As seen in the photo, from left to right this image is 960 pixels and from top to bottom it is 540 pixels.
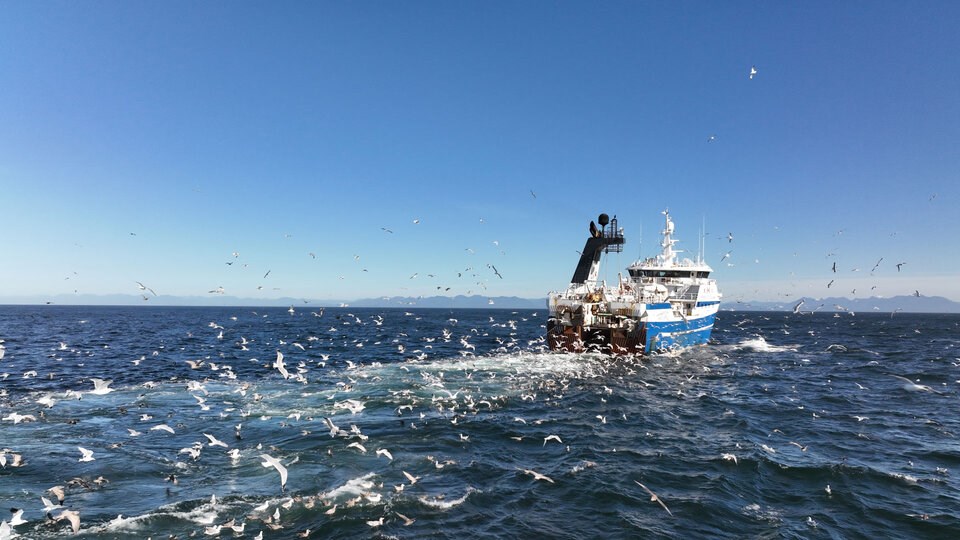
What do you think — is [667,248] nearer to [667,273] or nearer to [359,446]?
[667,273]

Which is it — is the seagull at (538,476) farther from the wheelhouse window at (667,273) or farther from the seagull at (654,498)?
the wheelhouse window at (667,273)

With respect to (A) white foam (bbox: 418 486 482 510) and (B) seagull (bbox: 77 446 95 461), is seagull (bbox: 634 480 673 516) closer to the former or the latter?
(A) white foam (bbox: 418 486 482 510)

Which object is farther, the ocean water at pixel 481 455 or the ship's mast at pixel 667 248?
the ship's mast at pixel 667 248

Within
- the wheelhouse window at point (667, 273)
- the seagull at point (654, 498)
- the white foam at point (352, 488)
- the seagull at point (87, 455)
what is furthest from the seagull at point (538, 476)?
the wheelhouse window at point (667, 273)

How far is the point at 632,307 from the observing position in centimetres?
4197

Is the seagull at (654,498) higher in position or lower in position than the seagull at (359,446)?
lower

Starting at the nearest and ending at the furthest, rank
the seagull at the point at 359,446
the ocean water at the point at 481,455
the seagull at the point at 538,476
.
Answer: the ocean water at the point at 481,455
the seagull at the point at 538,476
the seagull at the point at 359,446

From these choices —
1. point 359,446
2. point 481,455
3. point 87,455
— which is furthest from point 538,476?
point 87,455

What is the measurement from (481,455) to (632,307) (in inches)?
1112

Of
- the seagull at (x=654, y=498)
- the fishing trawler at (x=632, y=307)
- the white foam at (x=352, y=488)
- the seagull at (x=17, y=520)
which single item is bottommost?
the seagull at (x=654, y=498)

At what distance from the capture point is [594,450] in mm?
18422

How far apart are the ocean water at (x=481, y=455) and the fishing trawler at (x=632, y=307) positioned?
814 cm

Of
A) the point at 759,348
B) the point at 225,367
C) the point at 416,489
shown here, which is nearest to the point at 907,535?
the point at 416,489

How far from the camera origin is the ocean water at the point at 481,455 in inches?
488
